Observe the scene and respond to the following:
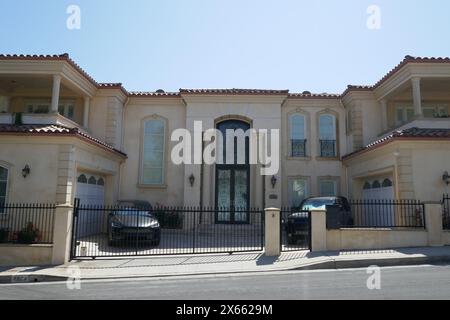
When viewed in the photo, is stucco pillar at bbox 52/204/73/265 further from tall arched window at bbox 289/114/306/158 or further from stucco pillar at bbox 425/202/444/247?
A: tall arched window at bbox 289/114/306/158

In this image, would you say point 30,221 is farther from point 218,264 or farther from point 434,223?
point 434,223

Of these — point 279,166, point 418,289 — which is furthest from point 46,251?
point 279,166

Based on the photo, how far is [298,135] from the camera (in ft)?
63.1

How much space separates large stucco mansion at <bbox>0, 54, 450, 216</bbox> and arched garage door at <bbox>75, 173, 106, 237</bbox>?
0.30 feet

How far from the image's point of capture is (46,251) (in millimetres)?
10508

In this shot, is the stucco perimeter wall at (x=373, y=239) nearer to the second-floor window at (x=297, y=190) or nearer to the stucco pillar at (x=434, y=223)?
the stucco pillar at (x=434, y=223)

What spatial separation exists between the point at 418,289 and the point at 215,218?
458 inches

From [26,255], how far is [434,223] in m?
13.1

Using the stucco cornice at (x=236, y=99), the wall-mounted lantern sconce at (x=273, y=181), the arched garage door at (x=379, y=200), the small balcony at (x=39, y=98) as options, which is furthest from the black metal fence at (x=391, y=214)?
the small balcony at (x=39, y=98)

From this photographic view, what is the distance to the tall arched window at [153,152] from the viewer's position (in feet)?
61.4

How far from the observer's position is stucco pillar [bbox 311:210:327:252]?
1162 centimetres

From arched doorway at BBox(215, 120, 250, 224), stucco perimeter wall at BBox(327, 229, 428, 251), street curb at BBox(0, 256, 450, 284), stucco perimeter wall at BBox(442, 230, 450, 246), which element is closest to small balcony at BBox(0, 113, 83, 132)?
street curb at BBox(0, 256, 450, 284)
